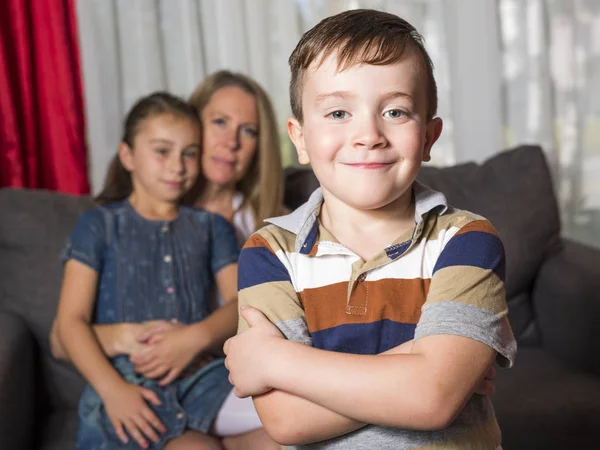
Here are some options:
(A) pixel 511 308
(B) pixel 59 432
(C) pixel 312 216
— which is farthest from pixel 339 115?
(A) pixel 511 308

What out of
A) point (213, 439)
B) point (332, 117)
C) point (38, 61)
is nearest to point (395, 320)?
point (332, 117)

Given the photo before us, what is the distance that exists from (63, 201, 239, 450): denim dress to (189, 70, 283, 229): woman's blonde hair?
0.57 ft

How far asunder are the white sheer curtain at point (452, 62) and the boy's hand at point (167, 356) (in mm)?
1195

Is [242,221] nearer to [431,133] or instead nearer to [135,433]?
[135,433]

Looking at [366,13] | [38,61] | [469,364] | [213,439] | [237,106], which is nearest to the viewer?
[469,364]

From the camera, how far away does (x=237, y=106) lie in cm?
204

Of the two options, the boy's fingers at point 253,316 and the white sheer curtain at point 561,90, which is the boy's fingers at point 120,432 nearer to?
the boy's fingers at point 253,316

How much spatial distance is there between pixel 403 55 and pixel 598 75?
223 cm

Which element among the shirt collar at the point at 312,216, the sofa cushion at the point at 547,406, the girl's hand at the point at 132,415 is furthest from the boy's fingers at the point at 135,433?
the sofa cushion at the point at 547,406

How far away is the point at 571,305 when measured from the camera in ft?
6.75

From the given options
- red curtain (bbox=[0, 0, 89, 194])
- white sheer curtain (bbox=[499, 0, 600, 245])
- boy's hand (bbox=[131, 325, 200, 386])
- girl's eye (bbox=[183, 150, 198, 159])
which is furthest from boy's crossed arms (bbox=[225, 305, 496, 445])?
white sheer curtain (bbox=[499, 0, 600, 245])

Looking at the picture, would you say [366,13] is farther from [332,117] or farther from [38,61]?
[38,61]

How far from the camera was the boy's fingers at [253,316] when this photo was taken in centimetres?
104

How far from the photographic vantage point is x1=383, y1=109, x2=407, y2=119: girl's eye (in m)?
1.02
